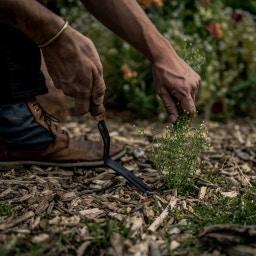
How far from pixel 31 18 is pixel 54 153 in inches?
37.5

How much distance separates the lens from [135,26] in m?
2.18

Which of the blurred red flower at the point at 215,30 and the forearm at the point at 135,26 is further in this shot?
the blurred red flower at the point at 215,30

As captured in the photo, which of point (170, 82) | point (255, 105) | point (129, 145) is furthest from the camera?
point (255, 105)

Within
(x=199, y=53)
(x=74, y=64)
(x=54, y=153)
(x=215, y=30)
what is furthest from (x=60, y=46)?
(x=215, y=30)

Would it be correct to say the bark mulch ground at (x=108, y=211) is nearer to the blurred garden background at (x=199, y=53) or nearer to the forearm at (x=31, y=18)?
the forearm at (x=31, y=18)

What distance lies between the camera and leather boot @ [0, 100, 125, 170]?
2.46 metres

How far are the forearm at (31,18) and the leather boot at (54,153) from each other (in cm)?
72

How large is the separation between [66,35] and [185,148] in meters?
0.81

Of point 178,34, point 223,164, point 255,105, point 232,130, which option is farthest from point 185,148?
point 255,105

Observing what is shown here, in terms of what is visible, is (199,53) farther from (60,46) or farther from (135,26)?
(60,46)

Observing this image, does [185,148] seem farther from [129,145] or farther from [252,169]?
[129,145]

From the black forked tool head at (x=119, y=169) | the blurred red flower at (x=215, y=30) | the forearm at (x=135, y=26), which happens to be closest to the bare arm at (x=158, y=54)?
the forearm at (x=135, y=26)

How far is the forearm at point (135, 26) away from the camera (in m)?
2.18

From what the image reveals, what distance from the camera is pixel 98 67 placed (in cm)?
181
